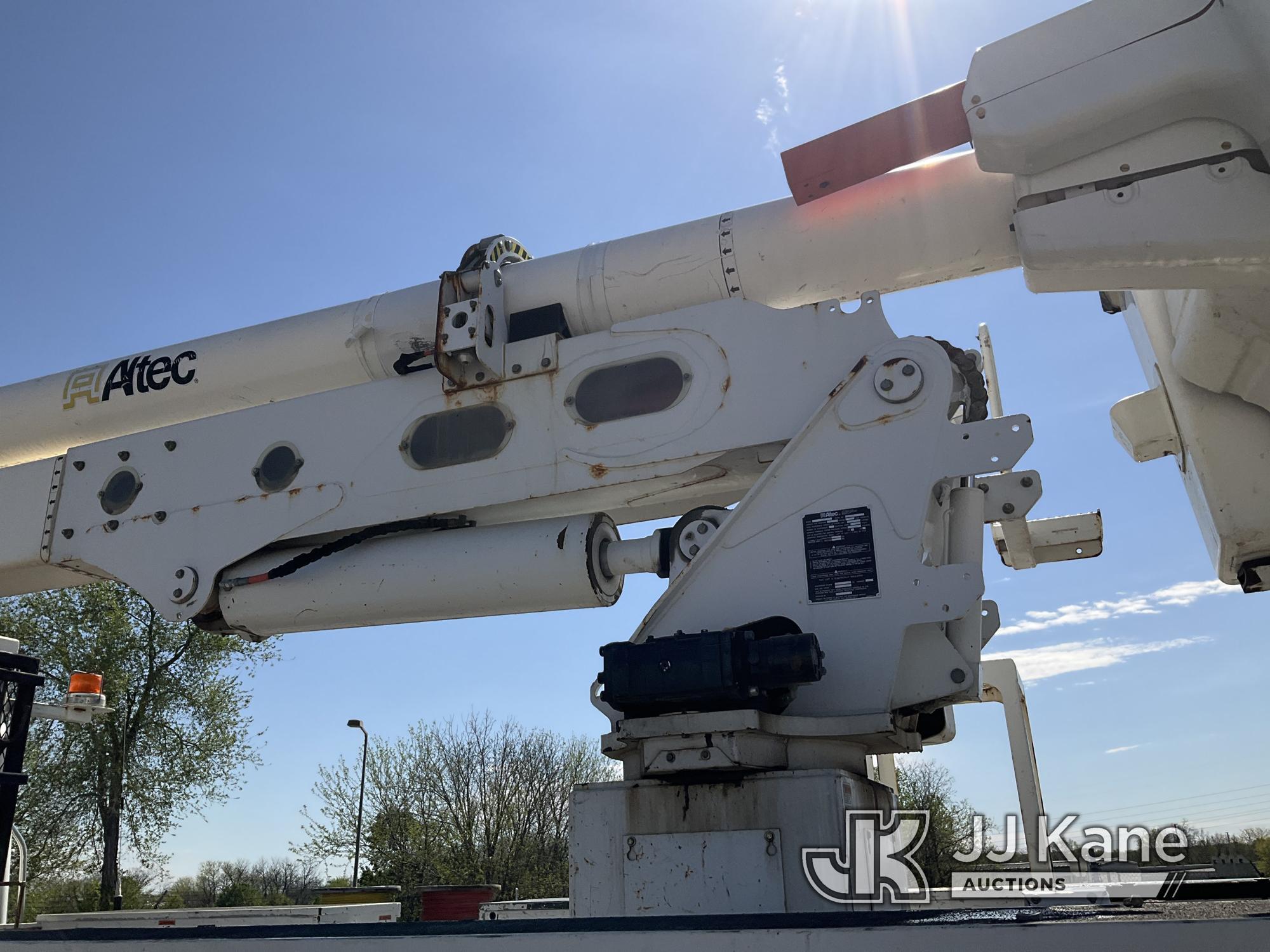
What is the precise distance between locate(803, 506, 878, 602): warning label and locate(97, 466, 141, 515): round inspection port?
3.76m

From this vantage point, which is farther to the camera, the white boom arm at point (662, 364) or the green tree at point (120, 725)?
the green tree at point (120, 725)

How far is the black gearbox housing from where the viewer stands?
11.6 ft

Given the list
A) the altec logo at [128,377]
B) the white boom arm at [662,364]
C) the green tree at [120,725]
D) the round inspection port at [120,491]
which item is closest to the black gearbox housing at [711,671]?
the white boom arm at [662,364]

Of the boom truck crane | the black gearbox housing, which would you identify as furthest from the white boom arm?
the black gearbox housing

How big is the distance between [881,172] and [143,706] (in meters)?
22.2

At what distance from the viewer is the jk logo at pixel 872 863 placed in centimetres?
334

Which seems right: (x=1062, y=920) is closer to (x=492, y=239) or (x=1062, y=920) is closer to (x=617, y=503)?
(x=617, y=503)

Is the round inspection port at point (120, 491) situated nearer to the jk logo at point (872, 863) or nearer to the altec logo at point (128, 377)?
the altec logo at point (128, 377)

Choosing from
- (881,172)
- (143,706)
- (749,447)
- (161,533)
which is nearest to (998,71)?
(881,172)

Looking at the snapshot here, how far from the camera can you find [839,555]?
4020mm

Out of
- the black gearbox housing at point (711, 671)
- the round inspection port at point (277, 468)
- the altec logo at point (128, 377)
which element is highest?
the altec logo at point (128, 377)

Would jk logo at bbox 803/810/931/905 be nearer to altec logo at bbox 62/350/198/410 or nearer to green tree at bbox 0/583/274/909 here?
altec logo at bbox 62/350/198/410

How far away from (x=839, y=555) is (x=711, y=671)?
81 cm

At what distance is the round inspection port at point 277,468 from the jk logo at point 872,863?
3312mm
